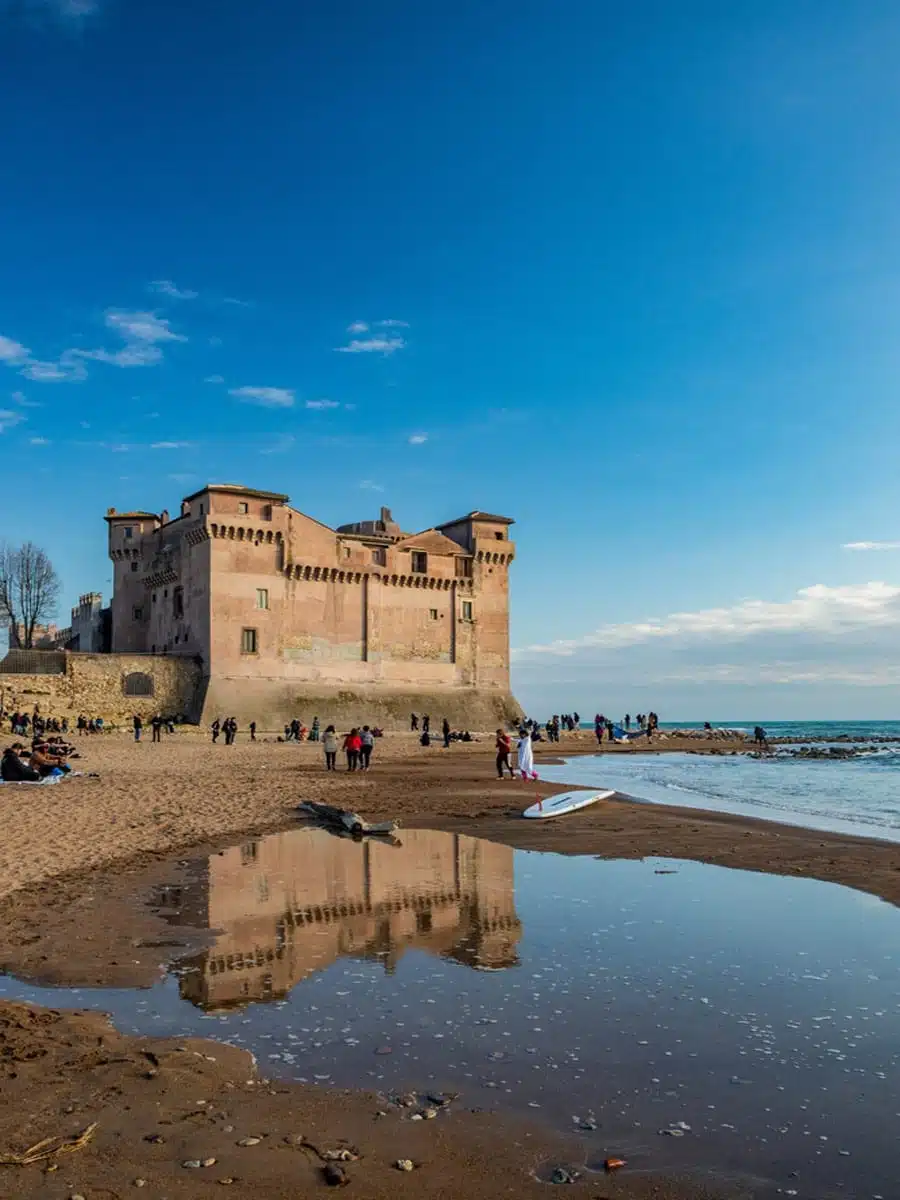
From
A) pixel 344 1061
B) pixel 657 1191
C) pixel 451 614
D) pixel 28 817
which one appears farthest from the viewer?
pixel 451 614

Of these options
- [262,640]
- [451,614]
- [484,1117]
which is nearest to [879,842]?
[484,1117]

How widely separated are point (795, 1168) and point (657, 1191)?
0.70 m

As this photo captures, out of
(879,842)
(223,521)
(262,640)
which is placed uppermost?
(223,521)

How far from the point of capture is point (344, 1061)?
5555 millimetres

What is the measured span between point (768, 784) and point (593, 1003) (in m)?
25.1

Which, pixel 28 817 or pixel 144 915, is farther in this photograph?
pixel 28 817

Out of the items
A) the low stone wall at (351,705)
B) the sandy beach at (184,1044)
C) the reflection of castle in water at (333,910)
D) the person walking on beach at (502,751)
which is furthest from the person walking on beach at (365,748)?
the low stone wall at (351,705)

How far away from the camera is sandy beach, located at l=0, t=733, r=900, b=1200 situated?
419cm

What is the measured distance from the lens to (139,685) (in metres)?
51.2

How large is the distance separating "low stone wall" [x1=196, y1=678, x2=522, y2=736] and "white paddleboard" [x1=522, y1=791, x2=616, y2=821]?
3372cm

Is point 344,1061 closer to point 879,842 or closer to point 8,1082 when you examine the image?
point 8,1082

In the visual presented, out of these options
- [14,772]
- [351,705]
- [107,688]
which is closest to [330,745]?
[14,772]

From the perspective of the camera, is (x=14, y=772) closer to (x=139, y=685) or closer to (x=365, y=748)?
(x=365, y=748)

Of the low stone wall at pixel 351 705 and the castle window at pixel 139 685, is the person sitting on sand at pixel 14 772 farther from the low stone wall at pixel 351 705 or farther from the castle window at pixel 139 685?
the castle window at pixel 139 685
